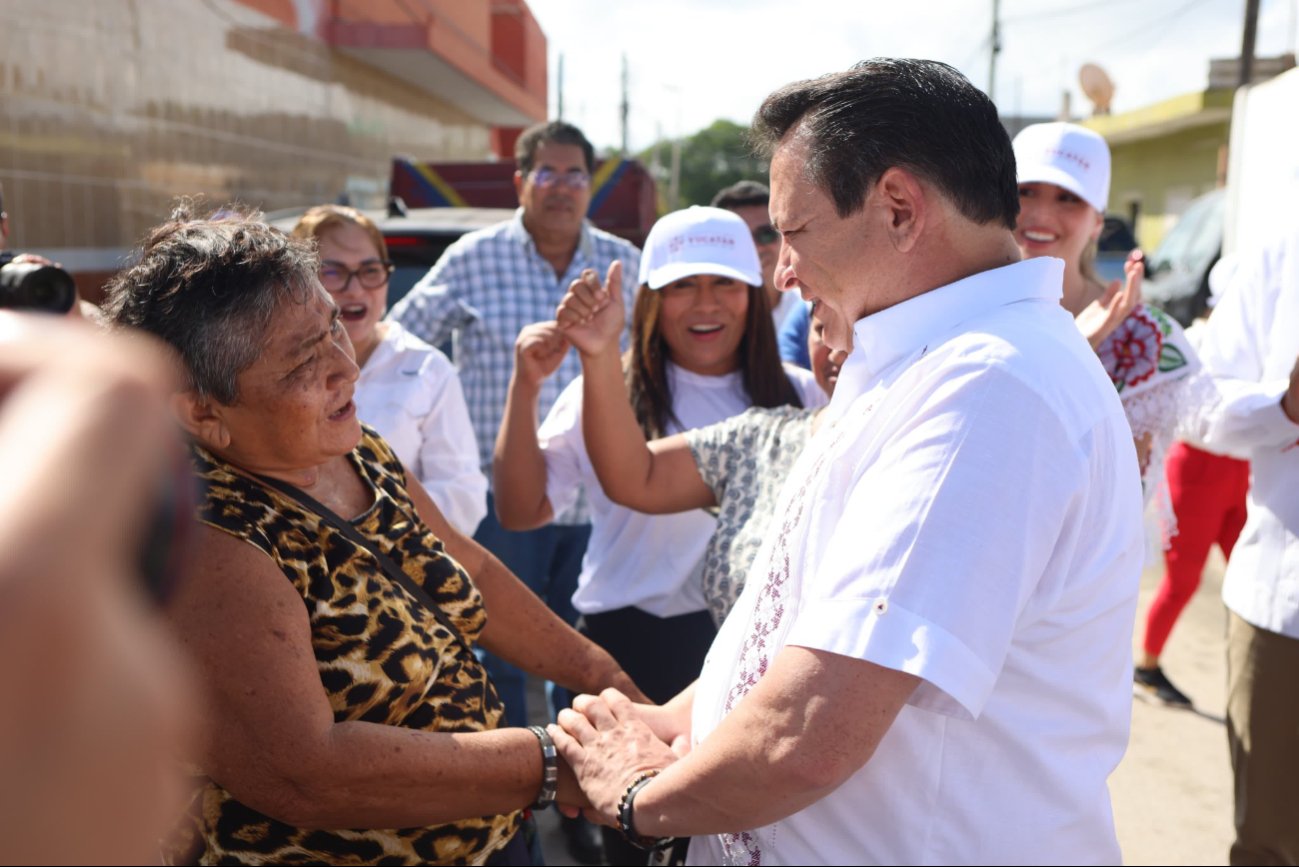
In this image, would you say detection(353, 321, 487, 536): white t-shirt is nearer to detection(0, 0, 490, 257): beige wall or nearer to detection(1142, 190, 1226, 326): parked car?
detection(0, 0, 490, 257): beige wall

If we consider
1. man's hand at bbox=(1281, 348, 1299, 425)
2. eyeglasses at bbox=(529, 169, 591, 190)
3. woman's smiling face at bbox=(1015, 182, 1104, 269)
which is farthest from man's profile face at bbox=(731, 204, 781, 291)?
man's hand at bbox=(1281, 348, 1299, 425)

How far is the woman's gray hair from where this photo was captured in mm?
1797

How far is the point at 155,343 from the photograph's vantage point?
1807 millimetres

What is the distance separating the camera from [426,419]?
142 inches

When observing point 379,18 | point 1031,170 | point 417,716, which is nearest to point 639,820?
point 417,716

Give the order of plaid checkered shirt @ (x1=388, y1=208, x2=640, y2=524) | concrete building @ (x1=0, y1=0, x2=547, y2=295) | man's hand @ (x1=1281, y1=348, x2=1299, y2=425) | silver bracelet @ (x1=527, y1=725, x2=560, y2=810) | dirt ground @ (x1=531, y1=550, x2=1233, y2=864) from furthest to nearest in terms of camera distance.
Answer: concrete building @ (x1=0, y1=0, x2=547, y2=295)
plaid checkered shirt @ (x1=388, y1=208, x2=640, y2=524)
dirt ground @ (x1=531, y1=550, x2=1233, y2=864)
man's hand @ (x1=1281, y1=348, x2=1299, y2=425)
silver bracelet @ (x1=527, y1=725, x2=560, y2=810)

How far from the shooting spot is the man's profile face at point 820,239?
63.6 inches

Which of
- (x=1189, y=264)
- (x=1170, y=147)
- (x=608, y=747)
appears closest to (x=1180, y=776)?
(x=608, y=747)

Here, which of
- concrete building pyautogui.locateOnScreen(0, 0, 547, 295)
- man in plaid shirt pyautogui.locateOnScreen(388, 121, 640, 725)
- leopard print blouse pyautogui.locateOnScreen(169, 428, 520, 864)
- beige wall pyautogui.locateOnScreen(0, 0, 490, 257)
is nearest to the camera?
leopard print blouse pyautogui.locateOnScreen(169, 428, 520, 864)

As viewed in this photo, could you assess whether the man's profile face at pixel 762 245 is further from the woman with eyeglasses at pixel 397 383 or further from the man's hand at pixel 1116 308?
the man's hand at pixel 1116 308

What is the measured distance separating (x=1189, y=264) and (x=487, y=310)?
7821mm

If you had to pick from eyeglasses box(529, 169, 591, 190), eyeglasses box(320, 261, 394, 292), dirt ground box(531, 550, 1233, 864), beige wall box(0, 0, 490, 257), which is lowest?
dirt ground box(531, 550, 1233, 864)

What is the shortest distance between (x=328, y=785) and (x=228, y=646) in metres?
0.27

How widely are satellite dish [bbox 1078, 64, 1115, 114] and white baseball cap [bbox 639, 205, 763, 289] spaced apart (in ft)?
81.6
